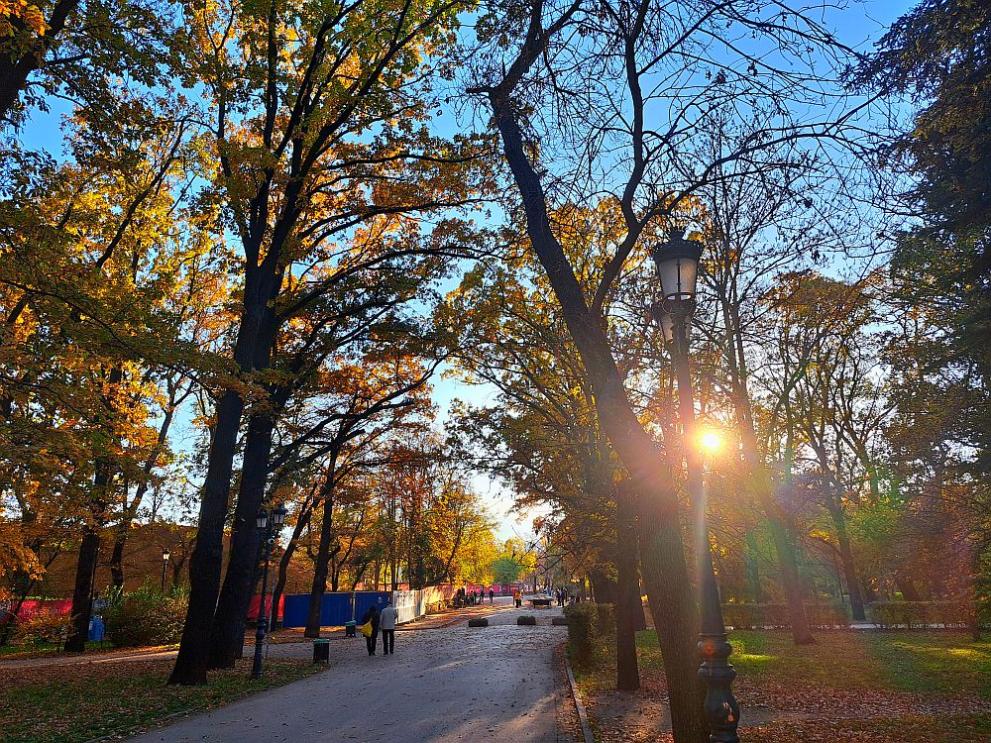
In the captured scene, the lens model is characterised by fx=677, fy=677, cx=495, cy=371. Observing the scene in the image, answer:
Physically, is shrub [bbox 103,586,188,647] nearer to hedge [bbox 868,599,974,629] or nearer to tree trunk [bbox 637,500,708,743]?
tree trunk [bbox 637,500,708,743]

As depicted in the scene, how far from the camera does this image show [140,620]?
23.5 meters

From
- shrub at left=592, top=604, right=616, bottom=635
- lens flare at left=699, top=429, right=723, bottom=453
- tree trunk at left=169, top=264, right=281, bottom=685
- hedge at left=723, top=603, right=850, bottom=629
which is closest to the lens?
lens flare at left=699, top=429, right=723, bottom=453

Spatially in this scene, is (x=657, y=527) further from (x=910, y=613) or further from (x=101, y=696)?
(x=910, y=613)

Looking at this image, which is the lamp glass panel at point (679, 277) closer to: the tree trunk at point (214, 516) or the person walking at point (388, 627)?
the tree trunk at point (214, 516)

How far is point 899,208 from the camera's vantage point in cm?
890

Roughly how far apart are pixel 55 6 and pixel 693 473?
514 inches

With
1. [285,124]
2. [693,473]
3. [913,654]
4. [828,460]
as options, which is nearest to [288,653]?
[285,124]

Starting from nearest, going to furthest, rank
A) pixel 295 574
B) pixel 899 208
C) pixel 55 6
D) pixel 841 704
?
pixel 899 208
pixel 841 704
pixel 55 6
pixel 295 574

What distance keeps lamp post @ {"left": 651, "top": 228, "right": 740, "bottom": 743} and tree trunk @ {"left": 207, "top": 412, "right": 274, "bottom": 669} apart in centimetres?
1180

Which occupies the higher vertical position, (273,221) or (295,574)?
(273,221)

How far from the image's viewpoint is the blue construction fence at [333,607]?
36750 mm

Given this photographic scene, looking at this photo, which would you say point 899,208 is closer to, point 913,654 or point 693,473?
point 693,473

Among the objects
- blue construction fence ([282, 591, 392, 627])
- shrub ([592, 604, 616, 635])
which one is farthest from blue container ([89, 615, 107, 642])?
shrub ([592, 604, 616, 635])

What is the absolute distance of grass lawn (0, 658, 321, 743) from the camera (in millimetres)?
8781
